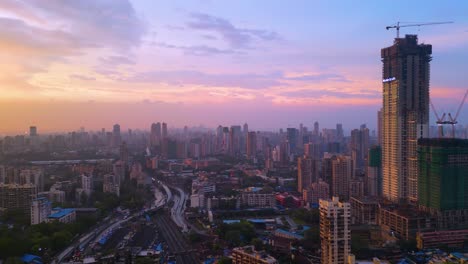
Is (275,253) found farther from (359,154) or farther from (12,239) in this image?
(359,154)

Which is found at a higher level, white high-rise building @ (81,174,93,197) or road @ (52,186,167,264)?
white high-rise building @ (81,174,93,197)

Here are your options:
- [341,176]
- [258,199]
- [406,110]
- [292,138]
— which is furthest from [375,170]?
[292,138]

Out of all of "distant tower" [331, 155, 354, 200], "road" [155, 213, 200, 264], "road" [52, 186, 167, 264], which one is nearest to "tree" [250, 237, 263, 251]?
"road" [155, 213, 200, 264]

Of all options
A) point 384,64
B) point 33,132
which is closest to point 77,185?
point 384,64

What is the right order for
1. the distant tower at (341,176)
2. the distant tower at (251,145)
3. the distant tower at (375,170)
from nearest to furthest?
the distant tower at (375,170) → the distant tower at (341,176) → the distant tower at (251,145)

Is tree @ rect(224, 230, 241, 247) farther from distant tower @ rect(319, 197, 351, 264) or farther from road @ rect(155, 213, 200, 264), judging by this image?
distant tower @ rect(319, 197, 351, 264)

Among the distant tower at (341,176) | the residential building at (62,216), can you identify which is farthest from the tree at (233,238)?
the distant tower at (341,176)

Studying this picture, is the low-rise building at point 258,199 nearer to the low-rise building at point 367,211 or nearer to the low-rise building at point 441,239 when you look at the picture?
the low-rise building at point 367,211
